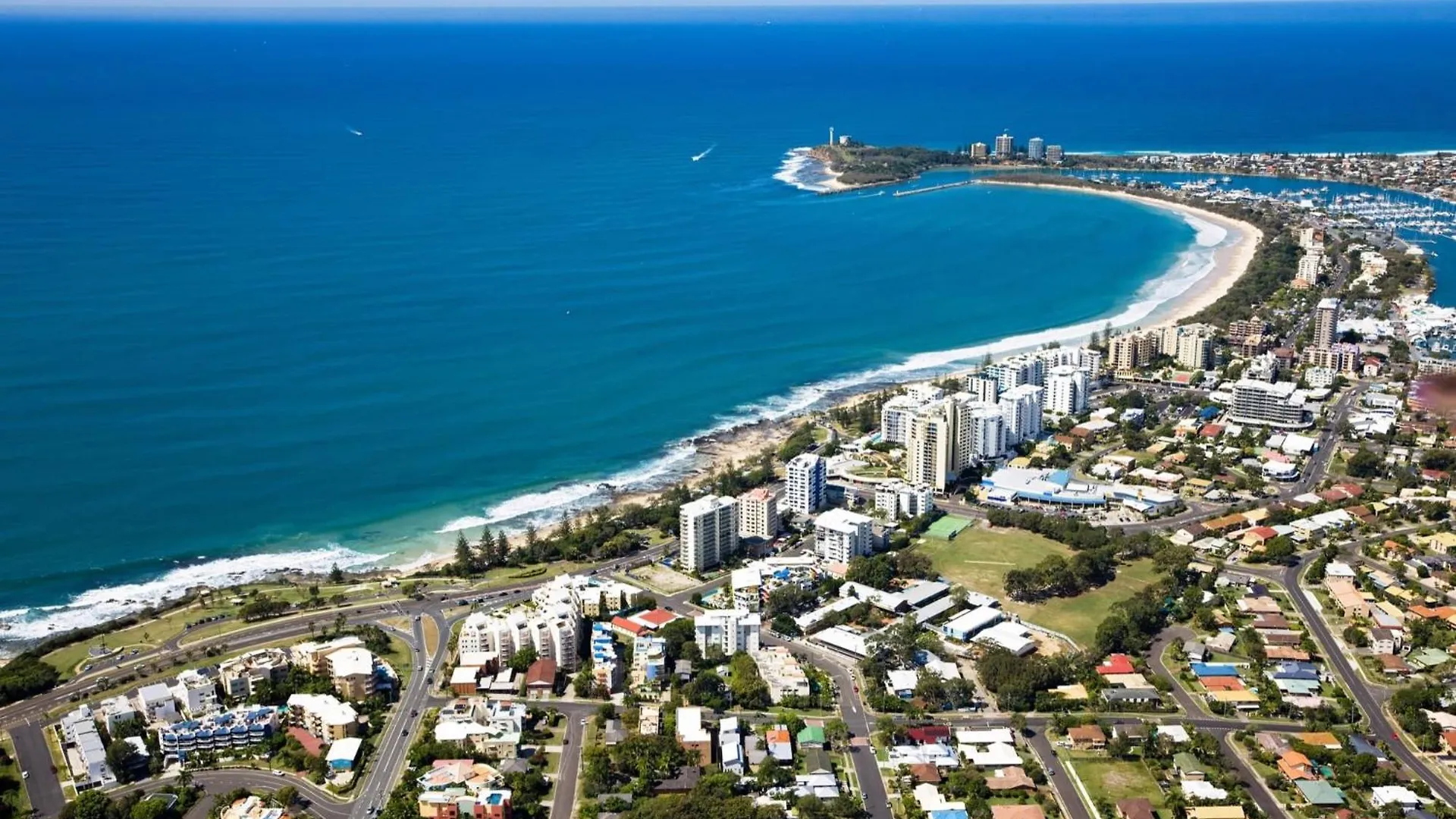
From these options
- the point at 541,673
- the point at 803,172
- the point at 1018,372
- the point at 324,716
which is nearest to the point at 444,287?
the point at 1018,372

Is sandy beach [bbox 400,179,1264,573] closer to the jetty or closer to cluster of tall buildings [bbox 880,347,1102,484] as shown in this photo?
the jetty

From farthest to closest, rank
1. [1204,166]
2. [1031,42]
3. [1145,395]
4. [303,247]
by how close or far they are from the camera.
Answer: [1031,42] < [1204,166] < [303,247] < [1145,395]

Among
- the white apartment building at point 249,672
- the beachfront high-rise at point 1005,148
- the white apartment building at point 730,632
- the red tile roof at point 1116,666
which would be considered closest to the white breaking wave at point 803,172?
the beachfront high-rise at point 1005,148

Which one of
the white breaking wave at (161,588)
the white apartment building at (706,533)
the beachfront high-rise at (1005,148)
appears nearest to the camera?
the white breaking wave at (161,588)

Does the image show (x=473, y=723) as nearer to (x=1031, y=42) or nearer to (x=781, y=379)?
(x=781, y=379)

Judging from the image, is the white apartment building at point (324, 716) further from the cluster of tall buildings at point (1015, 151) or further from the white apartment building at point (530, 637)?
the cluster of tall buildings at point (1015, 151)

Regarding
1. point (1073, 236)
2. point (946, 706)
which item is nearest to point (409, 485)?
point (946, 706)
